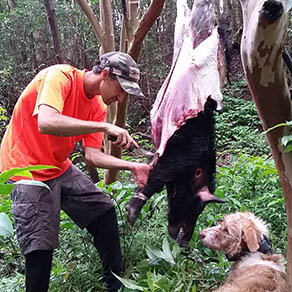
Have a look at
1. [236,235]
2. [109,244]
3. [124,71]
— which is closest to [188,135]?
[124,71]

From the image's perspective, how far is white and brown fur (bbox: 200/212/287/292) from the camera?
3.09 metres

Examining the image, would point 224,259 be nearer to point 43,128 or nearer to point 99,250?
point 99,250

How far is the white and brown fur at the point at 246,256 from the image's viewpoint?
309 centimetres

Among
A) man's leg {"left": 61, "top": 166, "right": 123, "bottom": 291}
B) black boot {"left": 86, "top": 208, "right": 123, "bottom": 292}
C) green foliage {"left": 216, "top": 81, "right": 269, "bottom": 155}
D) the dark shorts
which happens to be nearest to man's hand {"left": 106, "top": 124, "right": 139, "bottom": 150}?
the dark shorts

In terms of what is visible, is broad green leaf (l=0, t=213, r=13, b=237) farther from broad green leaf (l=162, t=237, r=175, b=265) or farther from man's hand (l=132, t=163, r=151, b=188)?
broad green leaf (l=162, t=237, r=175, b=265)

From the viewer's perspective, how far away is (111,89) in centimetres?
339

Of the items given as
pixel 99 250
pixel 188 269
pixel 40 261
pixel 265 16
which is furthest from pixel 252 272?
pixel 265 16

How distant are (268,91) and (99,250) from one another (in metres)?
2.69

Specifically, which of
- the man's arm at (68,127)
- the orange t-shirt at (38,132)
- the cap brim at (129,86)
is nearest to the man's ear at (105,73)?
the cap brim at (129,86)

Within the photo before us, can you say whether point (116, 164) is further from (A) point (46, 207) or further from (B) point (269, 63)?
(B) point (269, 63)

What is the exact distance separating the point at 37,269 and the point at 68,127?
1.27 metres

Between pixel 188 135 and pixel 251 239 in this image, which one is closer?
pixel 188 135

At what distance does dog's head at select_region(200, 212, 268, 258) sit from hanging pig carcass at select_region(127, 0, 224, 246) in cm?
80

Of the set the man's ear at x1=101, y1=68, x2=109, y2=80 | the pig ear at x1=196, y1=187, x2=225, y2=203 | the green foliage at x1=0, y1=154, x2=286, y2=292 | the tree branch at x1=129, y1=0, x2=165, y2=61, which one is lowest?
the green foliage at x1=0, y1=154, x2=286, y2=292
